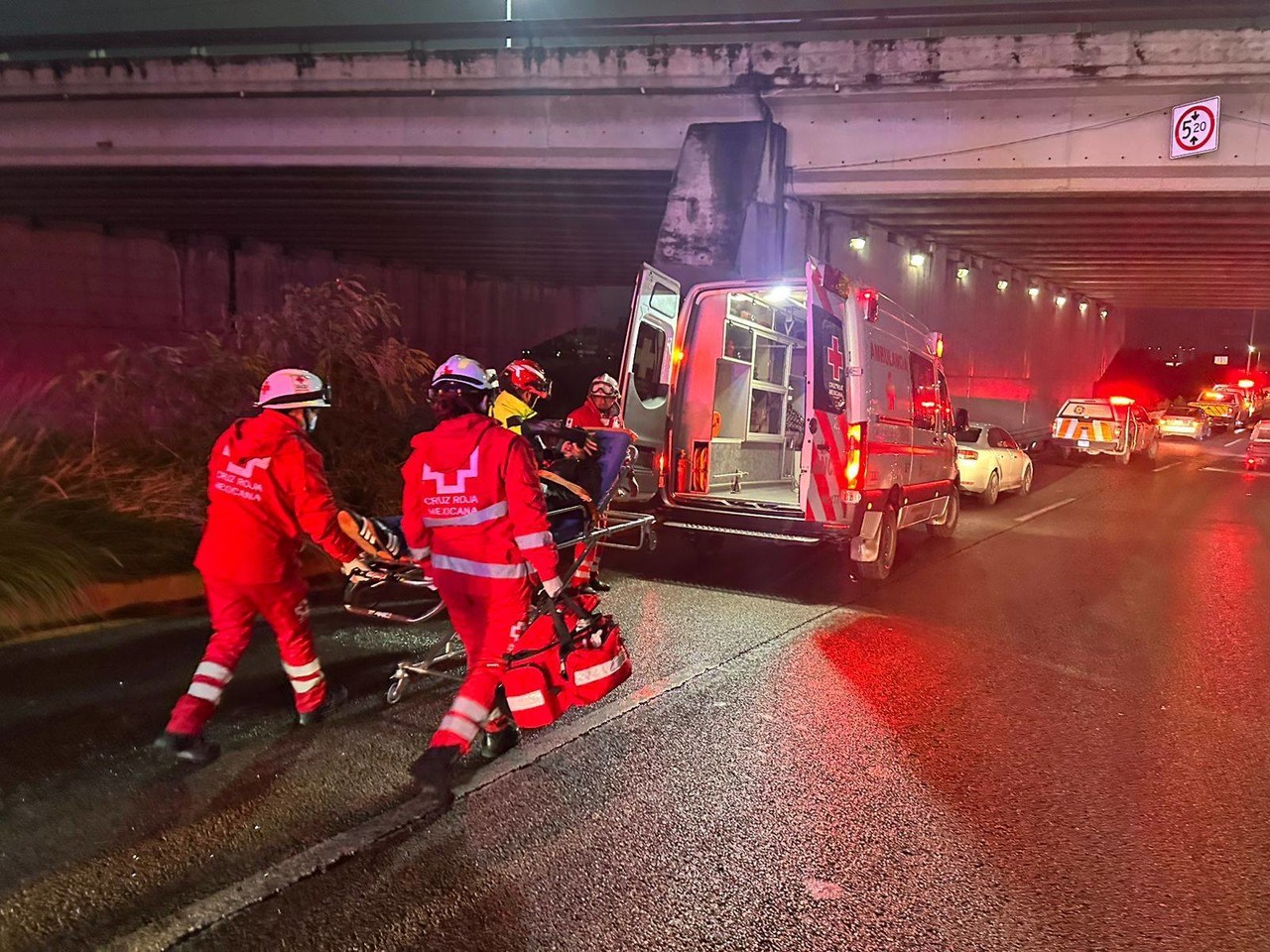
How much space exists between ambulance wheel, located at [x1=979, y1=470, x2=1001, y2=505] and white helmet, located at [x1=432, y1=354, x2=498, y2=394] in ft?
39.0

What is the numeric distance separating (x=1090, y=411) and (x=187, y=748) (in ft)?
69.9

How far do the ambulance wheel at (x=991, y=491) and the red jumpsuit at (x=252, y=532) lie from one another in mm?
12139

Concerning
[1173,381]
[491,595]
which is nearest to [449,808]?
[491,595]

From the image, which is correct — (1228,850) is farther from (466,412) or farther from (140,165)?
(140,165)

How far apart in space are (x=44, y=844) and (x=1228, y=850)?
4285mm

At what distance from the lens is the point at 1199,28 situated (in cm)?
1319

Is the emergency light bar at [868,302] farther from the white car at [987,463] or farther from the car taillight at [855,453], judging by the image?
the white car at [987,463]

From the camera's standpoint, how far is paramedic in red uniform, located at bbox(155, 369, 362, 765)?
3.81 m

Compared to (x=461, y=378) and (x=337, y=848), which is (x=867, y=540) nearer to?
(x=461, y=378)

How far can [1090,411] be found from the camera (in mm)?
21172

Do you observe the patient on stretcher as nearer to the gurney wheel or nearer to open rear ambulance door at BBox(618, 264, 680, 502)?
the gurney wheel

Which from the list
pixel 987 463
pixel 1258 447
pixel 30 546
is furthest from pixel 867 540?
pixel 1258 447

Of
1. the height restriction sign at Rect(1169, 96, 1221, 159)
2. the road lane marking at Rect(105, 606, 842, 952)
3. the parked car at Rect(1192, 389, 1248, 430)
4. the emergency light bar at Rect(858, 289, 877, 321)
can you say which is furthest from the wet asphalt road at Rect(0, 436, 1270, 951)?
the parked car at Rect(1192, 389, 1248, 430)

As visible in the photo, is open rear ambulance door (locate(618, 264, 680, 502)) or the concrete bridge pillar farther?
the concrete bridge pillar
